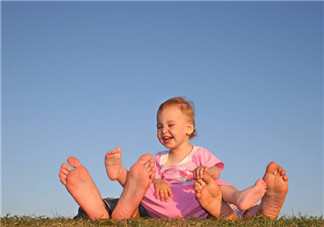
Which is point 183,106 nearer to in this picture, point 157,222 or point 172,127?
point 172,127

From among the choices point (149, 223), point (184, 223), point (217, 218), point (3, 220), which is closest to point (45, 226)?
point (3, 220)

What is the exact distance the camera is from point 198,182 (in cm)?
432

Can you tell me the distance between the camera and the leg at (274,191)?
181 inches

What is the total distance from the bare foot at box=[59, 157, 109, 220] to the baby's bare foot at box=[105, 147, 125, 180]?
397 mm

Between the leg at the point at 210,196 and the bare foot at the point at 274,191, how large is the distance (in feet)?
1.76

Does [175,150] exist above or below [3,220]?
above

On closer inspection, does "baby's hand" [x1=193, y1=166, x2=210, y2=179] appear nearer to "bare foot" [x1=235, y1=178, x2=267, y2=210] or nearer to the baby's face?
"bare foot" [x1=235, y1=178, x2=267, y2=210]

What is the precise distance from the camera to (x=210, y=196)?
4.33 metres

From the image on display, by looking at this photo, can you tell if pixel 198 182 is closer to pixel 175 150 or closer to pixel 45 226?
pixel 175 150

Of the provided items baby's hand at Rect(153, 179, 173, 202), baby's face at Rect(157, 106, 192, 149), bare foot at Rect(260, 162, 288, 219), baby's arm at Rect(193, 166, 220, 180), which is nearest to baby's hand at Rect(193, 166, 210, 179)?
baby's arm at Rect(193, 166, 220, 180)

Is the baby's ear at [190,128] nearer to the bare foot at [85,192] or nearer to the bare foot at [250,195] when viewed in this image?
the bare foot at [250,195]

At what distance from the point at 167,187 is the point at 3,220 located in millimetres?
1887

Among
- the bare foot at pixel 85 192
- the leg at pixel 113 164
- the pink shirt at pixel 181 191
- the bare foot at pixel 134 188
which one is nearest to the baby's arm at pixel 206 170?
the pink shirt at pixel 181 191

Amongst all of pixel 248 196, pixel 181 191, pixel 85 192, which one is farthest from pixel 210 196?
pixel 85 192
